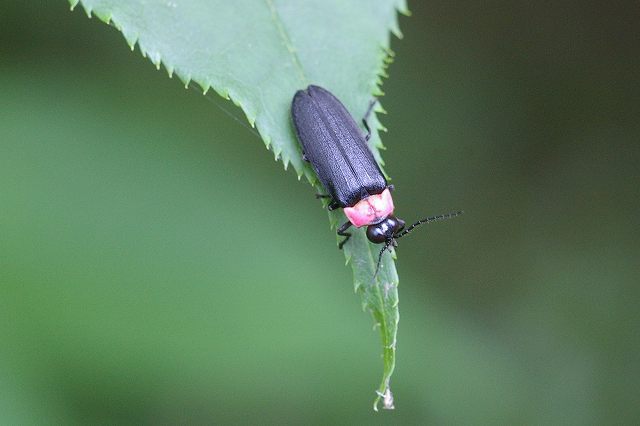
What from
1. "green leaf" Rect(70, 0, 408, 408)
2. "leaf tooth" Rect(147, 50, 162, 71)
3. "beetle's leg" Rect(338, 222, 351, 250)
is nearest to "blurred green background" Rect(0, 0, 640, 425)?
"beetle's leg" Rect(338, 222, 351, 250)

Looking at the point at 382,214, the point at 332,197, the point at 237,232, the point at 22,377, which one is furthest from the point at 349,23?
the point at 22,377

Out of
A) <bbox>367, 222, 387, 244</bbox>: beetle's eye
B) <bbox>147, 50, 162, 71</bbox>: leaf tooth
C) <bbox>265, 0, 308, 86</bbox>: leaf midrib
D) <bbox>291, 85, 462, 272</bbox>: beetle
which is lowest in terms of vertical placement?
<bbox>367, 222, 387, 244</bbox>: beetle's eye

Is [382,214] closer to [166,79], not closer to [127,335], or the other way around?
[127,335]

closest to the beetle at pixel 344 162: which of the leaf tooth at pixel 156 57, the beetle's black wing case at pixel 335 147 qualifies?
the beetle's black wing case at pixel 335 147

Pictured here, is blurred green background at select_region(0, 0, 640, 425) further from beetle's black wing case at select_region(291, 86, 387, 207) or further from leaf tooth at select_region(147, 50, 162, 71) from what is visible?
leaf tooth at select_region(147, 50, 162, 71)

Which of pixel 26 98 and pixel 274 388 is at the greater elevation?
pixel 26 98

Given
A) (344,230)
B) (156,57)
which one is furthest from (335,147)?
(156,57)

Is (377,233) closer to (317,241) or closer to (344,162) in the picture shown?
(344,162)
